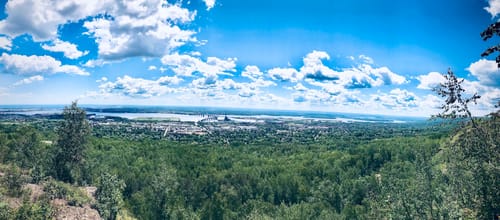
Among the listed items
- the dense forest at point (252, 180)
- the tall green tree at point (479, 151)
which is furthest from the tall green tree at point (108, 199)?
the tall green tree at point (479, 151)

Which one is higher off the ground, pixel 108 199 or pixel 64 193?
pixel 64 193

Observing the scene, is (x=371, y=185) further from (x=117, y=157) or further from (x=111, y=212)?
(x=117, y=157)

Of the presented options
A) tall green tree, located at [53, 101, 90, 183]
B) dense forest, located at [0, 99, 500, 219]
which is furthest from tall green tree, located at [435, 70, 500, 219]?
tall green tree, located at [53, 101, 90, 183]

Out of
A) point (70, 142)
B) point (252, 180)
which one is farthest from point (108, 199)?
point (252, 180)

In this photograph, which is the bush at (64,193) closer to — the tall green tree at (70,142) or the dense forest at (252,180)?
the dense forest at (252,180)

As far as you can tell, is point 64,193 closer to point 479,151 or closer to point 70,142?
point 70,142

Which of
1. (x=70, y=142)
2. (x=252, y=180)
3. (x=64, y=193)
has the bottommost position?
(x=252, y=180)
